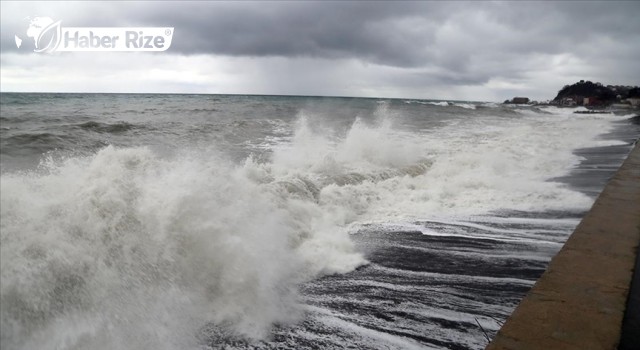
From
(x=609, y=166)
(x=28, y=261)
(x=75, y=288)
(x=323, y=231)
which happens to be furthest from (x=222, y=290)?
(x=609, y=166)

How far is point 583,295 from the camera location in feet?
7.81

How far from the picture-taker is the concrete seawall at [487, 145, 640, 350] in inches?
76.3

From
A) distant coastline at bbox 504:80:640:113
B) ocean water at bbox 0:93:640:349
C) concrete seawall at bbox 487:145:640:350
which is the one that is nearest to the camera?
concrete seawall at bbox 487:145:640:350

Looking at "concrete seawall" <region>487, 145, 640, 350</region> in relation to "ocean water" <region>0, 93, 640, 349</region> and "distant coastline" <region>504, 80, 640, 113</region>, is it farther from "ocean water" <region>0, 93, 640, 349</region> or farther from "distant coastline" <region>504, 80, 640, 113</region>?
"distant coastline" <region>504, 80, 640, 113</region>

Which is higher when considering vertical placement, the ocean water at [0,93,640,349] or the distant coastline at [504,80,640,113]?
the distant coastline at [504,80,640,113]

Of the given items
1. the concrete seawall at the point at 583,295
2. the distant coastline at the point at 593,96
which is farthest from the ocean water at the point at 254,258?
the distant coastline at the point at 593,96

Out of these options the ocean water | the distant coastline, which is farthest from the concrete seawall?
the distant coastline

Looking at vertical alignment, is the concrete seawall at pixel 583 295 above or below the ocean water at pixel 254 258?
above

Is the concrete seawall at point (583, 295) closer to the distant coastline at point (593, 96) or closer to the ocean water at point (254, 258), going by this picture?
the ocean water at point (254, 258)

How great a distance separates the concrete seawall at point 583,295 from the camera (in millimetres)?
1938

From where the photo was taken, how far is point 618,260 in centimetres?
285

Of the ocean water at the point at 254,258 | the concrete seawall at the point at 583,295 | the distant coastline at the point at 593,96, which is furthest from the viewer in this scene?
the distant coastline at the point at 593,96

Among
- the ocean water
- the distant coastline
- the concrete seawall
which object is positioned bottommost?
the ocean water

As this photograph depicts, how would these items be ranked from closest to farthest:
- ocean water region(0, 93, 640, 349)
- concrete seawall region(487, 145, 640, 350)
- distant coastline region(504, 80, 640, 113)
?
1. concrete seawall region(487, 145, 640, 350)
2. ocean water region(0, 93, 640, 349)
3. distant coastline region(504, 80, 640, 113)
